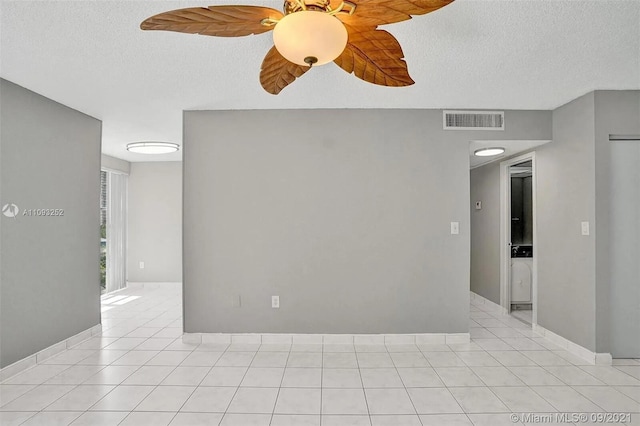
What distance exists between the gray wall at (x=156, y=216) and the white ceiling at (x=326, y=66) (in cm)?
311

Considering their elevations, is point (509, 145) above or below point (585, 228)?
above

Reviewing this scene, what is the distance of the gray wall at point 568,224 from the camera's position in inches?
124

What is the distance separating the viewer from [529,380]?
9.12 feet

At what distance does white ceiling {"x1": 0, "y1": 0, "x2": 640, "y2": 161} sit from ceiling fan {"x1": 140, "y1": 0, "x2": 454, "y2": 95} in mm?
538

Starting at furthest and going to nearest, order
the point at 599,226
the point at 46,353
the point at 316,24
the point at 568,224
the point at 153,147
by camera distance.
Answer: the point at 153,147 → the point at 568,224 → the point at 46,353 → the point at 599,226 → the point at 316,24

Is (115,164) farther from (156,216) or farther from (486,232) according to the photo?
(486,232)

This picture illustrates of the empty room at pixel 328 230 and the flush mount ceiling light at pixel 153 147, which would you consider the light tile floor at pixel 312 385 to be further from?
the flush mount ceiling light at pixel 153 147

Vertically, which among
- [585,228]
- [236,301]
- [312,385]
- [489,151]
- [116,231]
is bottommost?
[312,385]

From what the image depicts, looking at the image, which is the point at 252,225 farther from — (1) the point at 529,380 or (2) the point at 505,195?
(2) the point at 505,195

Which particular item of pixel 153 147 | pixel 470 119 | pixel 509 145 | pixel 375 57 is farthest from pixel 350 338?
pixel 153 147

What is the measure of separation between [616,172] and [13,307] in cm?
528

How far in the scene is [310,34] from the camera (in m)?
1.28

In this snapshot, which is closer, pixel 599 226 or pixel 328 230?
pixel 599 226

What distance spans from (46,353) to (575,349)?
486 centimetres
